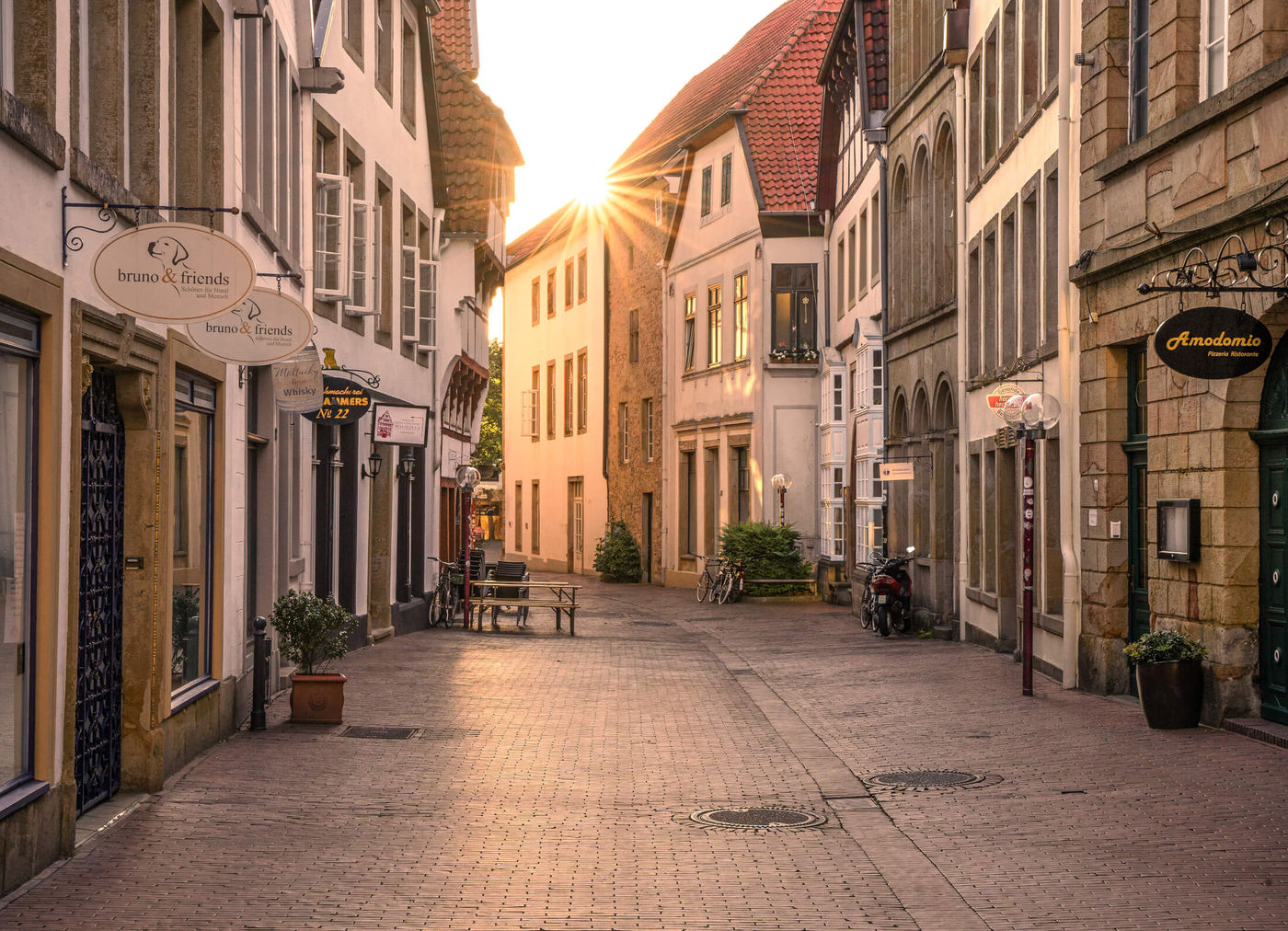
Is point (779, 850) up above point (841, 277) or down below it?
below

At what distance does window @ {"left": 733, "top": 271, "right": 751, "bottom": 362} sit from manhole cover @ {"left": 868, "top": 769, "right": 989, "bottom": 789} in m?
26.8

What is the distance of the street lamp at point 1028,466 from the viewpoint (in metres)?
15.7

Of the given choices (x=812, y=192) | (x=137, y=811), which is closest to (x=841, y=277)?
(x=812, y=192)

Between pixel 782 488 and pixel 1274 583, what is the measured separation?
23581 mm

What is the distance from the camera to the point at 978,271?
2266 centimetres

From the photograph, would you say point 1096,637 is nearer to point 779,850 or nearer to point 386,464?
point 779,850

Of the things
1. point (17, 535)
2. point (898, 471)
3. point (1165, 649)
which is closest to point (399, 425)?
point (898, 471)

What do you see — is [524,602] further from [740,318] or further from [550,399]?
[550,399]

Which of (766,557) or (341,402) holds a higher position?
(341,402)

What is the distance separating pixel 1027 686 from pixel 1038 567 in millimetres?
3262

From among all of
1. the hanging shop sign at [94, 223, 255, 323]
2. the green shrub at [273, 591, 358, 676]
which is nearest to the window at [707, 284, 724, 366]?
the green shrub at [273, 591, 358, 676]

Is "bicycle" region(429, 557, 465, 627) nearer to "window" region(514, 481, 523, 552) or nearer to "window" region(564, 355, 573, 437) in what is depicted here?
"window" region(564, 355, 573, 437)

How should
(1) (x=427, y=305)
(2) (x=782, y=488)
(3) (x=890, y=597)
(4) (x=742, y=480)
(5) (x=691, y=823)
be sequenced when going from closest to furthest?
(5) (x=691, y=823) < (3) (x=890, y=597) < (1) (x=427, y=305) < (2) (x=782, y=488) < (4) (x=742, y=480)

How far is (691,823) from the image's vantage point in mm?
9469
